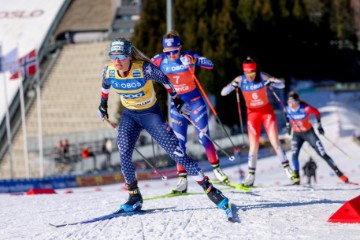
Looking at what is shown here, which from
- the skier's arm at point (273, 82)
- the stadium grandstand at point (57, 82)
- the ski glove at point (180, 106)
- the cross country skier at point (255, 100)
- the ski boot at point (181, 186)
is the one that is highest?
the ski glove at point (180, 106)

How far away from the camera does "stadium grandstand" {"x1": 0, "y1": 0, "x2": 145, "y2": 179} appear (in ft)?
107

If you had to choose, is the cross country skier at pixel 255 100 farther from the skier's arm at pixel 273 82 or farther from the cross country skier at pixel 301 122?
the cross country skier at pixel 301 122

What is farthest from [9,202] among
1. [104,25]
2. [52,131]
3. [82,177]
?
[104,25]

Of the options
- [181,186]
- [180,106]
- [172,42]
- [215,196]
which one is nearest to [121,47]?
[180,106]

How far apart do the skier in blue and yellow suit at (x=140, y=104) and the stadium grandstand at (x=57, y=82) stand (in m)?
18.1

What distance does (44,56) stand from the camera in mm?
52844

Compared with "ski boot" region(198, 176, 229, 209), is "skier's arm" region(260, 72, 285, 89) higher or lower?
lower

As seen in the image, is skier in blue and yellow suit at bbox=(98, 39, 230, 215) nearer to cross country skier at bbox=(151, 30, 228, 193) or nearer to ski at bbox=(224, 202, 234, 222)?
ski at bbox=(224, 202, 234, 222)

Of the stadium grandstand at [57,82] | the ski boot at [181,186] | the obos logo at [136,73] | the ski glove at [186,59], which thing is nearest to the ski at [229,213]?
the obos logo at [136,73]

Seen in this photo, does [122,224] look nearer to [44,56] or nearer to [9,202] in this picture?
[9,202]

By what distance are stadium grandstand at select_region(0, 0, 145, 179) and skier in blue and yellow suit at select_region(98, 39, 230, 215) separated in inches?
714

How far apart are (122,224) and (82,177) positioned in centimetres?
1667

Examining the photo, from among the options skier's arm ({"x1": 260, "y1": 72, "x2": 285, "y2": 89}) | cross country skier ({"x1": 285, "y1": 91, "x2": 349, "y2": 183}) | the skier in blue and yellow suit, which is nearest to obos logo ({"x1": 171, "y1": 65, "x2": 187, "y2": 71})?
skier's arm ({"x1": 260, "y1": 72, "x2": 285, "y2": 89})

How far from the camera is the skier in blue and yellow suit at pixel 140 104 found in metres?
8.97
